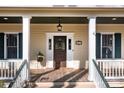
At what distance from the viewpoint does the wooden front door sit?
551 inches

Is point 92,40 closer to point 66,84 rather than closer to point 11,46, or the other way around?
point 66,84

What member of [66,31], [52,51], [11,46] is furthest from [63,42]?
[11,46]

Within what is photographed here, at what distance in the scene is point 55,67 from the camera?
13.9m

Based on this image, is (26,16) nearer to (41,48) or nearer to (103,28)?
(41,48)

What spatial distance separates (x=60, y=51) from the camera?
14031 millimetres

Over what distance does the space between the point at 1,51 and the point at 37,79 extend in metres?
4.17

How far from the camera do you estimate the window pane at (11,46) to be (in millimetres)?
13648

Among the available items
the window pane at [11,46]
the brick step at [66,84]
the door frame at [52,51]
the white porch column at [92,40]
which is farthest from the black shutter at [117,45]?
the window pane at [11,46]

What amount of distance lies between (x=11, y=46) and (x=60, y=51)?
264 cm

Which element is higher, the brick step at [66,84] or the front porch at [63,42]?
the front porch at [63,42]

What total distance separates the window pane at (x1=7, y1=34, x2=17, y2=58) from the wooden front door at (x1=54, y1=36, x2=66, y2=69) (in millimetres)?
A: 2154

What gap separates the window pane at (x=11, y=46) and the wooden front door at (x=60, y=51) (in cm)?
215

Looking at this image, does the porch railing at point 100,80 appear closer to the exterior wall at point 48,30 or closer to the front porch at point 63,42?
the front porch at point 63,42
